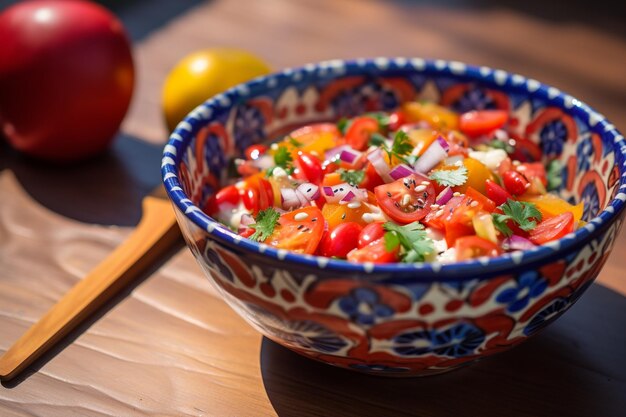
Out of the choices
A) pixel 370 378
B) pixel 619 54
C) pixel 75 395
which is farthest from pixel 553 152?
pixel 619 54

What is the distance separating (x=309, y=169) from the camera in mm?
1517

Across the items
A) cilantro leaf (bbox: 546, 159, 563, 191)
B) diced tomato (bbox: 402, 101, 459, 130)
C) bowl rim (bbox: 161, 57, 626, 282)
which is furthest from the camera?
diced tomato (bbox: 402, 101, 459, 130)

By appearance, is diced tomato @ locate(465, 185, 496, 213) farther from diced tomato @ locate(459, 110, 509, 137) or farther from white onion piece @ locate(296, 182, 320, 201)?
diced tomato @ locate(459, 110, 509, 137)

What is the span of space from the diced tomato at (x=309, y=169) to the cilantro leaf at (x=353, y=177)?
5 cm

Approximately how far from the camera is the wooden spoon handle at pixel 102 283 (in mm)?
1452

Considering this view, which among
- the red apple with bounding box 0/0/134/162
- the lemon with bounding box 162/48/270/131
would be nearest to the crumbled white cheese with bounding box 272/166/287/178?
the lemon with bounding box 162/48/270/131

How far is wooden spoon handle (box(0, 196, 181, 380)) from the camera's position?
1.45m

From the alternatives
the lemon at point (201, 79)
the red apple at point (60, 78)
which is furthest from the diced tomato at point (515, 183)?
the red apple at point (60, 78)

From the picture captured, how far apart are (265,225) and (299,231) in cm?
9

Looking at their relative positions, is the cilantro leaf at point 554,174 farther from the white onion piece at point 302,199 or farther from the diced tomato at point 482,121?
the white onion piece at point 302,199

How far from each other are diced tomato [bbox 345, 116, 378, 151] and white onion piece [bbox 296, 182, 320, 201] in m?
0.25

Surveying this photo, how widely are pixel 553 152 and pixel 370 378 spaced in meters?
0.71

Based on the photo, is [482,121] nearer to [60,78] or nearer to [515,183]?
[515,183]

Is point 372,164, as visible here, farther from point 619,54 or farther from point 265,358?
point 619,54
